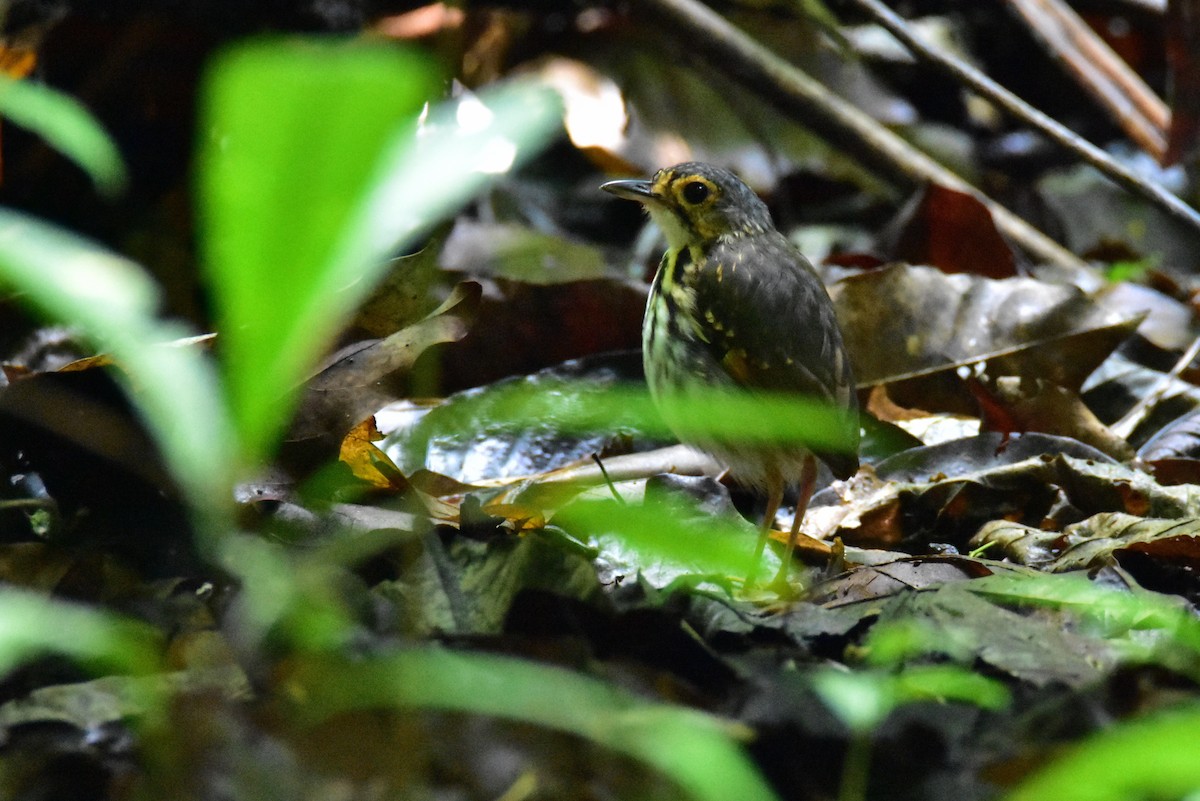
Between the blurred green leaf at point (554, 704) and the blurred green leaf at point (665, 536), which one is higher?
the blurred green leaf at point (665, 536)

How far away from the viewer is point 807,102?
6.27 metres

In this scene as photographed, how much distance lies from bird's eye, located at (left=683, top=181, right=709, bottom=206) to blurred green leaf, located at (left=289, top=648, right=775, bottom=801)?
97.7 inches

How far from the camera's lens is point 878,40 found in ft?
26.4

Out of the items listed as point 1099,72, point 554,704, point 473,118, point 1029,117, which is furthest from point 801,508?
point 1099,72

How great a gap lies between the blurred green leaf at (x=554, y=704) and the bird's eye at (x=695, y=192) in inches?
97.7

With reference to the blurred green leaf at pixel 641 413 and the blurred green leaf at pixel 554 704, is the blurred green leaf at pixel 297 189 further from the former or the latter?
the blurred green leaf at pixel 554 704

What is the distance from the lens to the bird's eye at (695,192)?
4.06m

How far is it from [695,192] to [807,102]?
2.45 meters

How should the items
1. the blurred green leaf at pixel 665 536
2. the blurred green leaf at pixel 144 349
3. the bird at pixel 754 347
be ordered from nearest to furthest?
1. the blurred green leaf at pixel 144 349
2. the blurred green leaf at pixel 665 536
3. the bird at pixel 754 347

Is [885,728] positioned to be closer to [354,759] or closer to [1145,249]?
[354,759]

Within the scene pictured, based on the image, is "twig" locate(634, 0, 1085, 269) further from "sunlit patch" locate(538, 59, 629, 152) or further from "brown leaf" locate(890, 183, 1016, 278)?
"brown leaf" locate(890, 183, 1016, 278)

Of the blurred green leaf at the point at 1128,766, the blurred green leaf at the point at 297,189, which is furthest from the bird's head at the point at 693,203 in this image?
the blurred green leaf at the point at 297,189

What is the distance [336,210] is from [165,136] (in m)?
5.37

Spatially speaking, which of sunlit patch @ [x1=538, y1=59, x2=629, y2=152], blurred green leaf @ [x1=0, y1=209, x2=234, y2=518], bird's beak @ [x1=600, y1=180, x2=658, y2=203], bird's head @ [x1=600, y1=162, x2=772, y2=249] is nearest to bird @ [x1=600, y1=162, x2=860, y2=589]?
bird's head @ [x1=600, y1=162, x2=772, y2=249]
